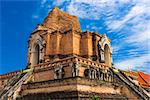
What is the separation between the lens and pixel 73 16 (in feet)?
116

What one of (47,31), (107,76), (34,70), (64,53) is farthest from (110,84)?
(47,31)

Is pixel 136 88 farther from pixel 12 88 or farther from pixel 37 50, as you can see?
pixel 37 50

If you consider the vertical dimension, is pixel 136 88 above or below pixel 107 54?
below

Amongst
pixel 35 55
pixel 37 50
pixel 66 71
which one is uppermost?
pixel 37 50

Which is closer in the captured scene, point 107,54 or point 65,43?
point 65,43

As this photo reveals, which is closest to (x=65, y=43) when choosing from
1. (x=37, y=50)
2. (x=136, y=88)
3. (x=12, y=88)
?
(x=37, y=50)

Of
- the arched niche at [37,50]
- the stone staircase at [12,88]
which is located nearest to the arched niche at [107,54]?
the arched niche at [37,50]

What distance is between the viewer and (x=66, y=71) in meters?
24.6

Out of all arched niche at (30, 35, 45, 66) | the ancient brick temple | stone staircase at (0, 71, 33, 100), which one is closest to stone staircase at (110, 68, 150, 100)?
the ancient brick temple

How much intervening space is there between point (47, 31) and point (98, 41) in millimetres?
6889

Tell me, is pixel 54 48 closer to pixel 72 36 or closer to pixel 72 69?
pixel 72 36

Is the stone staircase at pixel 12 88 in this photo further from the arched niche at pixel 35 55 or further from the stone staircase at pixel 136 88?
the stone staircase at pixel 136 88

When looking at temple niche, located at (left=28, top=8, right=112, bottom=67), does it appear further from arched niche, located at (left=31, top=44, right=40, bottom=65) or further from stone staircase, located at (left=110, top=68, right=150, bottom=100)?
stone staircase, located at (left=110, top=68, right=150, bottom=100)

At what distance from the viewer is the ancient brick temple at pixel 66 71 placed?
20.8 m
